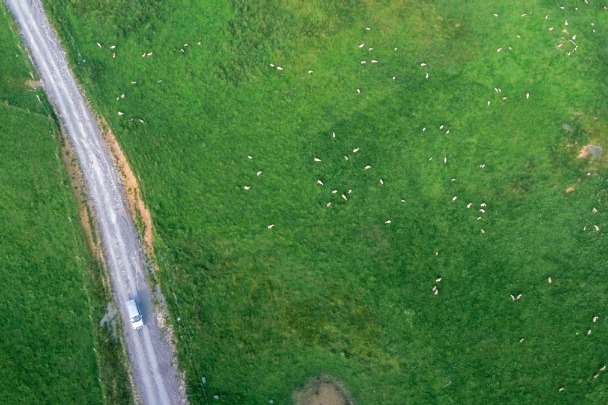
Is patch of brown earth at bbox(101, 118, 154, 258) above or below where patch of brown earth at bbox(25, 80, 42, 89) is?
below

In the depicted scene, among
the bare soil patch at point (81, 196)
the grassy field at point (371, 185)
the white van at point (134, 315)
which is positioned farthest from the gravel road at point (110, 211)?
the grassy field at point (371, 185)

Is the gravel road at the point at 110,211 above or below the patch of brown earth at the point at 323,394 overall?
above

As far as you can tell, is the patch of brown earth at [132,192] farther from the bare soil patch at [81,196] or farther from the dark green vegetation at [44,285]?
the dark green vegetation at [44,285]

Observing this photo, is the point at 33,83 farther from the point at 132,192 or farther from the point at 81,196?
the point at 132,192

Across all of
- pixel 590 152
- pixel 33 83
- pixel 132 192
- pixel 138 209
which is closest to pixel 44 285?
pixel 138 209

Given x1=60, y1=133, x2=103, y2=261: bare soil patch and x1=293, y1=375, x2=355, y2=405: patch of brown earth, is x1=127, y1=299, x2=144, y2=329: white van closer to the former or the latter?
x1=60, y1=133, x2=103, y2=261: bare soil patch

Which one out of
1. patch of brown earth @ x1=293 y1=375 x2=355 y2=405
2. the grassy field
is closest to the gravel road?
the grassy field

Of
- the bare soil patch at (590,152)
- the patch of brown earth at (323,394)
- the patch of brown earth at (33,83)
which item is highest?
the patch of brown earth at (33,83)
